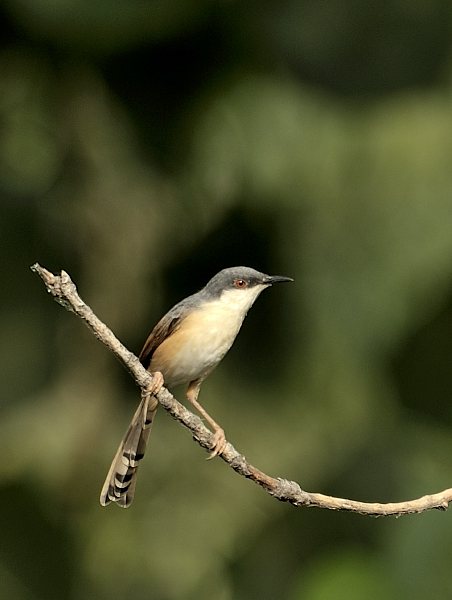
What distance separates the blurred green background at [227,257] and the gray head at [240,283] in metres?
1.60

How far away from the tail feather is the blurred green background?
4.73 feet

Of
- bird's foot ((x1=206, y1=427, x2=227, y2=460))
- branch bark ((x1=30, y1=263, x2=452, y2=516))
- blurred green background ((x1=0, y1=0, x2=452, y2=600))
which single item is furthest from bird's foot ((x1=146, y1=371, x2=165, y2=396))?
blurred green background ((x1=0, y1=0, x2=452, y2=600))

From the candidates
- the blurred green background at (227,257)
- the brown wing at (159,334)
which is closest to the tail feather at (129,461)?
the brown wing at (159,334)

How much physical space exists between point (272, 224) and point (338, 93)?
1.18 m

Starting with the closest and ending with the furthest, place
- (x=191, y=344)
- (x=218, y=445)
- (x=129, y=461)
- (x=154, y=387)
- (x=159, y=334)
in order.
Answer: (x=154, y=387), (x=218, y=445), (x=191, y=344), (x=159, y=334), (x=129, y=461)

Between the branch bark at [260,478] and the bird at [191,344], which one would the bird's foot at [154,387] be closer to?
the branch bark at [260,478]

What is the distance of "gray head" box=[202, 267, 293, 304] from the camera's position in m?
3.21

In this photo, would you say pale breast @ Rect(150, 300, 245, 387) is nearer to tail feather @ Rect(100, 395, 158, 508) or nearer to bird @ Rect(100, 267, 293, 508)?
bird @ Rect(100, 267, 293, 508)

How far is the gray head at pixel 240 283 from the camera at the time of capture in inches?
127

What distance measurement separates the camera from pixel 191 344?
9.95 feet

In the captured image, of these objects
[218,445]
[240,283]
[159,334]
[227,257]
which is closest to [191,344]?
[159,334]

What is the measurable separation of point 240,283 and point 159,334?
402 mm

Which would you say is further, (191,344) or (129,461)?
(129,461)

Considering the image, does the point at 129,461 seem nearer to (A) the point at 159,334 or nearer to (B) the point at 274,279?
(A) the point at 159,334
